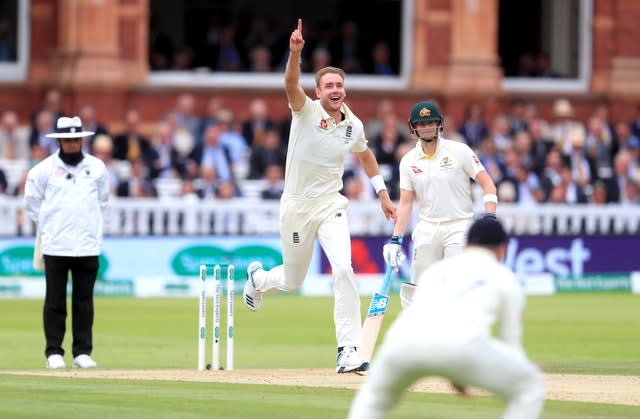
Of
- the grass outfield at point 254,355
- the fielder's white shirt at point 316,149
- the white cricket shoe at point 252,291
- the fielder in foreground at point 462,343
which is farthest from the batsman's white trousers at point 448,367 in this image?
the white cricket shoe at point 252,291

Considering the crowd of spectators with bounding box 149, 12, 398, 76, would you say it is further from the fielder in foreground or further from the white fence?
the fielder in foreground

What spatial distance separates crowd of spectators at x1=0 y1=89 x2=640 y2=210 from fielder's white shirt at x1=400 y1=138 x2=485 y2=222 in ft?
33.0

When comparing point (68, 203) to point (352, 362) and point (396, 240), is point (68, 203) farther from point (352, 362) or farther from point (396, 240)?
point (352, 362)

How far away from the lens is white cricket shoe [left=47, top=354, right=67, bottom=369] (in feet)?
44.9

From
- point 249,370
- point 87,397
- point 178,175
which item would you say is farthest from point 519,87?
point 87,397

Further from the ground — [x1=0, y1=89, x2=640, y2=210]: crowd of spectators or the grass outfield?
[x1=0, y1=89, x2=640, y2=210]: crowd of spectators

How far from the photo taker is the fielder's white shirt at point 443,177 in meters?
13.2

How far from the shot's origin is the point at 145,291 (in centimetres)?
2222

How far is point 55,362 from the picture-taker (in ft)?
45.1

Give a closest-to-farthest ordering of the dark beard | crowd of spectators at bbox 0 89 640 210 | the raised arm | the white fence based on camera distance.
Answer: the raised arm
the dark beard
the white fence
crowd of spectators at bbox 0 89 640 210

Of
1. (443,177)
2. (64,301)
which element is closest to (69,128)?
(64,301)

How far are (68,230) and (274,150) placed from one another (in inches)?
429

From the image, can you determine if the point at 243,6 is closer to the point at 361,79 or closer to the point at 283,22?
the point at 283,22


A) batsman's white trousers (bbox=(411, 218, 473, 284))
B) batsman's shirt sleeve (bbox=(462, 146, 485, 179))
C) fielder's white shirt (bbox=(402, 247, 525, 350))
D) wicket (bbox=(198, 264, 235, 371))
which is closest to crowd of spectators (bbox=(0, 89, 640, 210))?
wicket (bbox=(198, 264, 235, 371))
